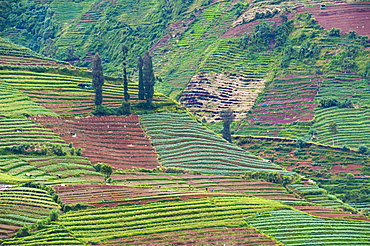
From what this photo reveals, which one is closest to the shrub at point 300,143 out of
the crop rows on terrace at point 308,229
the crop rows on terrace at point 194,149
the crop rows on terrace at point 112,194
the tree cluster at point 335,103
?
the crop rows on terrace at point 194,149

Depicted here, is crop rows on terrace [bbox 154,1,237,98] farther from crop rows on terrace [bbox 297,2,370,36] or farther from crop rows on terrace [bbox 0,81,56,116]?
crop rows on terrace [bbox 0,81,56,116]

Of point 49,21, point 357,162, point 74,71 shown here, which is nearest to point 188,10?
point 49,21

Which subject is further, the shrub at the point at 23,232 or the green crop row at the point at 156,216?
the green crop row at the point at 156,216

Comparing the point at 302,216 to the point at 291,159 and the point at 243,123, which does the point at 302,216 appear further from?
the point at 243,123

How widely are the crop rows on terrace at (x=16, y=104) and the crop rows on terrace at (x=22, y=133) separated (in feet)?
9.60

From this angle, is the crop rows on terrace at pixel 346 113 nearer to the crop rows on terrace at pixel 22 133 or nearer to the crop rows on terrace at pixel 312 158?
the crop rows on terrace at pixel 312 158

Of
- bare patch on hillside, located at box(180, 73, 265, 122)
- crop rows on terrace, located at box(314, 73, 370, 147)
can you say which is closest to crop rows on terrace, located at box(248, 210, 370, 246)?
crop rows on terrace, located at box(314, 73, 370, 147)

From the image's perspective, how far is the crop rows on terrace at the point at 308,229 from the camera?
257ft

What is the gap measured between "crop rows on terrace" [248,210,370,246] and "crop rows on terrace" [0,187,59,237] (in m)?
23.7

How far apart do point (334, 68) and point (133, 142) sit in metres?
60.1

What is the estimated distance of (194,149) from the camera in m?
110

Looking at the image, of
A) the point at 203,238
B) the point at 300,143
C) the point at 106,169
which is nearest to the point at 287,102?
the point at 300,143

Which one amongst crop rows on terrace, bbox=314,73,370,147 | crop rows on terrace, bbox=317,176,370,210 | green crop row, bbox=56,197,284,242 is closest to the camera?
green crop row, bbox=56,197,284,242

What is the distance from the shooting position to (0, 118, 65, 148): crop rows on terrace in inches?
3696
